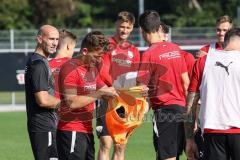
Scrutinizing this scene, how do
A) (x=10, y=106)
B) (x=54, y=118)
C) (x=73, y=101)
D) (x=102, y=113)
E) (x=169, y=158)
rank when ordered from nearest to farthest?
1. (x=73, y=101)
2. (x=54, y=118)
3. (x=169, y=158)
4. (x=102, y=113)
5. (x=10, y=106)

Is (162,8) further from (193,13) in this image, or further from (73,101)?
(73,101)

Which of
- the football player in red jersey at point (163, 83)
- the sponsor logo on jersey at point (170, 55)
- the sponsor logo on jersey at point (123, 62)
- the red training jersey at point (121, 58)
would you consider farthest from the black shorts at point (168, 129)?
the sponsor logo on jersey at point (123, 62)

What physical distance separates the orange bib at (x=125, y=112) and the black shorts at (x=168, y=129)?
2.21 feet

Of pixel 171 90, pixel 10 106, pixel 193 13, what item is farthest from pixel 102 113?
pixel 193 13

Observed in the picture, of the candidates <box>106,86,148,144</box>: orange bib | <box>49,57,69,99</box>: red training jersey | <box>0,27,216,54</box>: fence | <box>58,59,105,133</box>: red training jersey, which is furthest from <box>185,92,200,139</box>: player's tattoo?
<box>0,27,216,54</box>: fence

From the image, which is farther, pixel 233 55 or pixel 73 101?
pixel 73 101

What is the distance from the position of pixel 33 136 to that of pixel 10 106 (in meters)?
17.1

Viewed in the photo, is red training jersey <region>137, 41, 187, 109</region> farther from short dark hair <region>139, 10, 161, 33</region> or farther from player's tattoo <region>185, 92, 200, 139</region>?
player's tattoo <region>185, 92, 200, 139</region>

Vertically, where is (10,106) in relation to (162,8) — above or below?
below

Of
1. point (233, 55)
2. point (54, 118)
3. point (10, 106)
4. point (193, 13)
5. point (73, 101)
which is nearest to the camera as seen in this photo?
point (233, 55)

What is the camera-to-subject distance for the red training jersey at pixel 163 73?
1060 cm

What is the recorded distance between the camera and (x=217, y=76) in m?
8.69

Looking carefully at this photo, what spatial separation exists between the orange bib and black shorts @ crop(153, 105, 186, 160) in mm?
674

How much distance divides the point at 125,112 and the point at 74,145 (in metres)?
0.85
